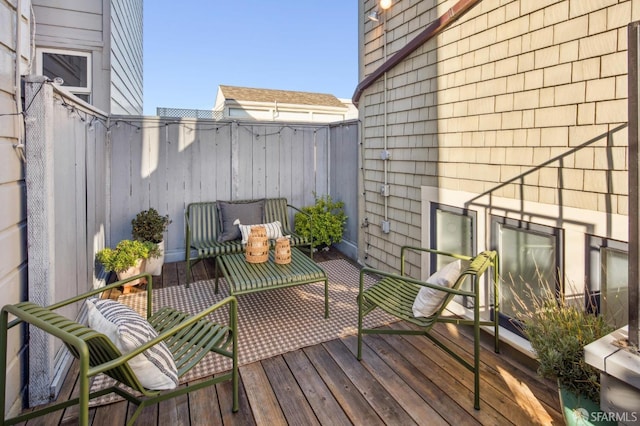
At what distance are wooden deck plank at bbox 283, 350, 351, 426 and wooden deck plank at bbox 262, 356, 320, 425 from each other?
1.3 inches

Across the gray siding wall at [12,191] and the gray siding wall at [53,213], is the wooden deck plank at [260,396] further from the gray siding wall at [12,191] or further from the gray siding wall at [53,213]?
the gray siding wall at [12,191]

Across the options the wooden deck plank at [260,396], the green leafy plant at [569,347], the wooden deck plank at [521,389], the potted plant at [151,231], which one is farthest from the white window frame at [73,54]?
the green leafy plant at [569,347]

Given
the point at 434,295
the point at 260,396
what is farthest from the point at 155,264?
the point at 434,295

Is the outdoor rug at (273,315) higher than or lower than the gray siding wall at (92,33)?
lower

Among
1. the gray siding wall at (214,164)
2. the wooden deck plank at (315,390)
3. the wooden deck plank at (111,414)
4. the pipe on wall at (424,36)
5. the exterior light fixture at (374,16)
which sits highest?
the exterior light fixture at (374,16)

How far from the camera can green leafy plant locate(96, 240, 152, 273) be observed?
4241 mm

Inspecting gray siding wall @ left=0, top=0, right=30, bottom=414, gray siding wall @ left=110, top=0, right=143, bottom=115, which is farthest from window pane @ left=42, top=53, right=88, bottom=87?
gray siding wall @ left=0, top=0, right=30, bottom=414

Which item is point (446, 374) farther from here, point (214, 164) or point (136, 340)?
point (214, 164)

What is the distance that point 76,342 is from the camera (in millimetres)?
1494

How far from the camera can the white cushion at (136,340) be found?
1.75m

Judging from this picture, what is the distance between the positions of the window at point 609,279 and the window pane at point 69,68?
6.28 meters

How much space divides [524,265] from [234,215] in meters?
3.66

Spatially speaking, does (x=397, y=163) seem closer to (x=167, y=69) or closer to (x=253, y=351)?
(x=253, y=351)

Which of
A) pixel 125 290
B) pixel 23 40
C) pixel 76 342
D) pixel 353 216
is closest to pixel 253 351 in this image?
pixel 76 342
